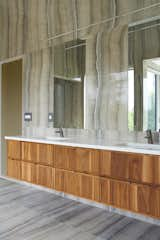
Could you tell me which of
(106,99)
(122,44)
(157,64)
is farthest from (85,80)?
(157,64)

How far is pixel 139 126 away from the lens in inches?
101

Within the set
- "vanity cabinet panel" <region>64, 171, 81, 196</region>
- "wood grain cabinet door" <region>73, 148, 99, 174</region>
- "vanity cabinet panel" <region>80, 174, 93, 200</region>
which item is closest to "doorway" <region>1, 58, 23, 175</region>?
"vanity cabinet panel" <region>64, 171, 81, 196</region>

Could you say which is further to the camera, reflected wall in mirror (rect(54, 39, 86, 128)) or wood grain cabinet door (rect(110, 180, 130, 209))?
reflected wall in mirror (rect(54, 39, 86, 128))

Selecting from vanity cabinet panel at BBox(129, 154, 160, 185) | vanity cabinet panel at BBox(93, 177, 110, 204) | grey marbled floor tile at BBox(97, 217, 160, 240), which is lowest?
grey marbled floor tile at BBox(97, 217, 160, 240)

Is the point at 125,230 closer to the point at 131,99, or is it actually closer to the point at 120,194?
the point at 120,194

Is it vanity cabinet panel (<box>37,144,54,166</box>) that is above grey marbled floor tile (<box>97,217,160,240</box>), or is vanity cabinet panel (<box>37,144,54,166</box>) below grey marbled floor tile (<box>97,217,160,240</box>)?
above

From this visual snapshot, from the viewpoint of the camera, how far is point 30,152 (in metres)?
3.05

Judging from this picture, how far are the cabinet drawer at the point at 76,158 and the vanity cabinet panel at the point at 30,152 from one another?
0.38m

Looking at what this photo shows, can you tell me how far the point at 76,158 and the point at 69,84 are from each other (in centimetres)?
116

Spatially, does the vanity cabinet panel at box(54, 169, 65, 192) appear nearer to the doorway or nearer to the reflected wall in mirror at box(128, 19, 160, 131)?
the reflected wall in mirror at box(128, 19, 160, 131)

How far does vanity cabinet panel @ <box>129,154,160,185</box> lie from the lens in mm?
1941

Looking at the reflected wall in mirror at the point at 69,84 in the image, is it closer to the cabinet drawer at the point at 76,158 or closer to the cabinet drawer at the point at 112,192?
the cabinet drawer at the point at 76,158

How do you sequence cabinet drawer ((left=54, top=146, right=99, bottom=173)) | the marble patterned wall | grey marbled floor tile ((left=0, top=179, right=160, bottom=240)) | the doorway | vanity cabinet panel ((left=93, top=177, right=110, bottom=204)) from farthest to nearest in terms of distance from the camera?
the doorway, the marble patterned wall, cabinet drawer ((left=54, top=146, right=99, bottom=173)), vanity cabinet panel ((left=93, top=177, right=110, bottom=204)), grey marbled floor tile ((left=0, top=179, right=160, bottom=240))

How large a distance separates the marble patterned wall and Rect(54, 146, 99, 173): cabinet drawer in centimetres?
51
